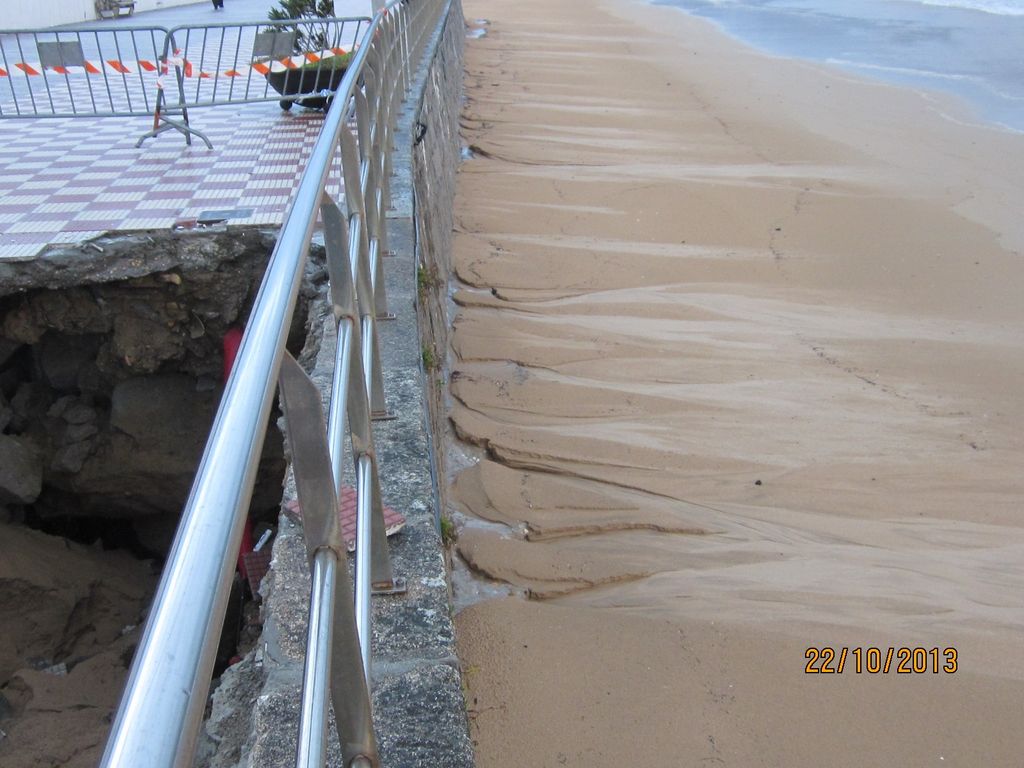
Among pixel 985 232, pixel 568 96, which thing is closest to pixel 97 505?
pixel 985 232

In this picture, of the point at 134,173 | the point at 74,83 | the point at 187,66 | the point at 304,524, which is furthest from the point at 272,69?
the point at 304,524

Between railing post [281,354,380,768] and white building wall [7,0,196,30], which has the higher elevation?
railing post [281,354,380,768]

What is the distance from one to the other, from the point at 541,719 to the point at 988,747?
4.29 ft

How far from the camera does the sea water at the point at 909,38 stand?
46.4 feet

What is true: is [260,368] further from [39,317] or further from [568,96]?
[568,96]

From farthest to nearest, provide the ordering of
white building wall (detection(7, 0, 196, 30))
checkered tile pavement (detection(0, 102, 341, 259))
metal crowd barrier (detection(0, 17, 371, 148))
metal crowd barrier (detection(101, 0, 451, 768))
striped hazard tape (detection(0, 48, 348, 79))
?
white building wall (detection(7, 0, 196, 30)) → striped hazard tape (detection(0, 48, 348, 79)) → metal crowd barrier (detection(0, 17, 371, 148)) → checkered tile pavement (detection(0, 102, 341, 259)) → metal crowd barrier (detection(101, 0, 451, 768))

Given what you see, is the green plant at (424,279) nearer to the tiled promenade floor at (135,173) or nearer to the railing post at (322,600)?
the tiled promenade floor at (135,173)

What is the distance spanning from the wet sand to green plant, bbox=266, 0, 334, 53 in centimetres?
181

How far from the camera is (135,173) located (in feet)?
21.2

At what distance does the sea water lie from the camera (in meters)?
14.1

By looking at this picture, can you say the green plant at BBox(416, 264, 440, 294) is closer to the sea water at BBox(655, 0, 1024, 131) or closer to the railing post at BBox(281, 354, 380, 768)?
the railing post at BBox(281, 354, 380, 768)

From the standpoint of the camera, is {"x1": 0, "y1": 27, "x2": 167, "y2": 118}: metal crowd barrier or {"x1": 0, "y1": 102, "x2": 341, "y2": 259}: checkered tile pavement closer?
{"x1": 0, "y1": 102, "x2": 341, "y2": 259}: checkered tile pavement

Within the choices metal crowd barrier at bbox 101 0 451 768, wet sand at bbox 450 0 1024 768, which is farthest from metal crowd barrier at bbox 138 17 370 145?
metal crowd barrier at bbox 101 0 451 768

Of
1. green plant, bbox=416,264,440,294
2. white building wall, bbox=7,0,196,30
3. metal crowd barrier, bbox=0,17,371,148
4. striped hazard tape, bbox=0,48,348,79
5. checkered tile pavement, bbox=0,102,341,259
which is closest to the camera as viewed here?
green plant, bbox=416,264,440,294
